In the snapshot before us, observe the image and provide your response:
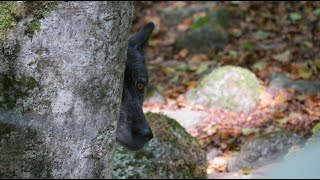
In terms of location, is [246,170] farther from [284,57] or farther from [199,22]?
[199,22]

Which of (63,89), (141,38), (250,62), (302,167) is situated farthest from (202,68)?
(302,167)

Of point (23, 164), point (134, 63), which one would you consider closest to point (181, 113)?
point (134, 63)

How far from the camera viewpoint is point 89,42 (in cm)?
280

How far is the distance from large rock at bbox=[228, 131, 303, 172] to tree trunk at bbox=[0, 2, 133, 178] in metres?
4.00

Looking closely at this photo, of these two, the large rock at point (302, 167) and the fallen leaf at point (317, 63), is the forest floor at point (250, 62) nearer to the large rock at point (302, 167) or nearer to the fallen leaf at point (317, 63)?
the fallen leaf at point (317, 63)

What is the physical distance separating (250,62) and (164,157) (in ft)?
18.2

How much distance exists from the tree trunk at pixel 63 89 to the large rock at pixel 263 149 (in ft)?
13.1

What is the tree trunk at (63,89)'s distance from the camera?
2.80 metres

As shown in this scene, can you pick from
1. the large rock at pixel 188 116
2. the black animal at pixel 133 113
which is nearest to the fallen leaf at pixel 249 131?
the large rock at pixel 188 116

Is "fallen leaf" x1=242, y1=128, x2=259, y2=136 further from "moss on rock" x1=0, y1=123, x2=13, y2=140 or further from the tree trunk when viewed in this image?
"moss on rock" x1=0, y1=123, x2=13, y2=140

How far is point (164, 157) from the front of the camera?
6160 millimetres

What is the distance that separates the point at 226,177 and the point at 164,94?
391 cm

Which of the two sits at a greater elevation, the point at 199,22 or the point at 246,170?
the point at 199,22

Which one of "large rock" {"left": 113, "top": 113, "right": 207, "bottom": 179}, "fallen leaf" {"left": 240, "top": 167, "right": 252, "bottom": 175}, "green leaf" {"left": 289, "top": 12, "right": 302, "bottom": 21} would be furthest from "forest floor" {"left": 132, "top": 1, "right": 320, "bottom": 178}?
"large rock" {"left": 113, "top": 113, "right": 207, "bottom": 179}
